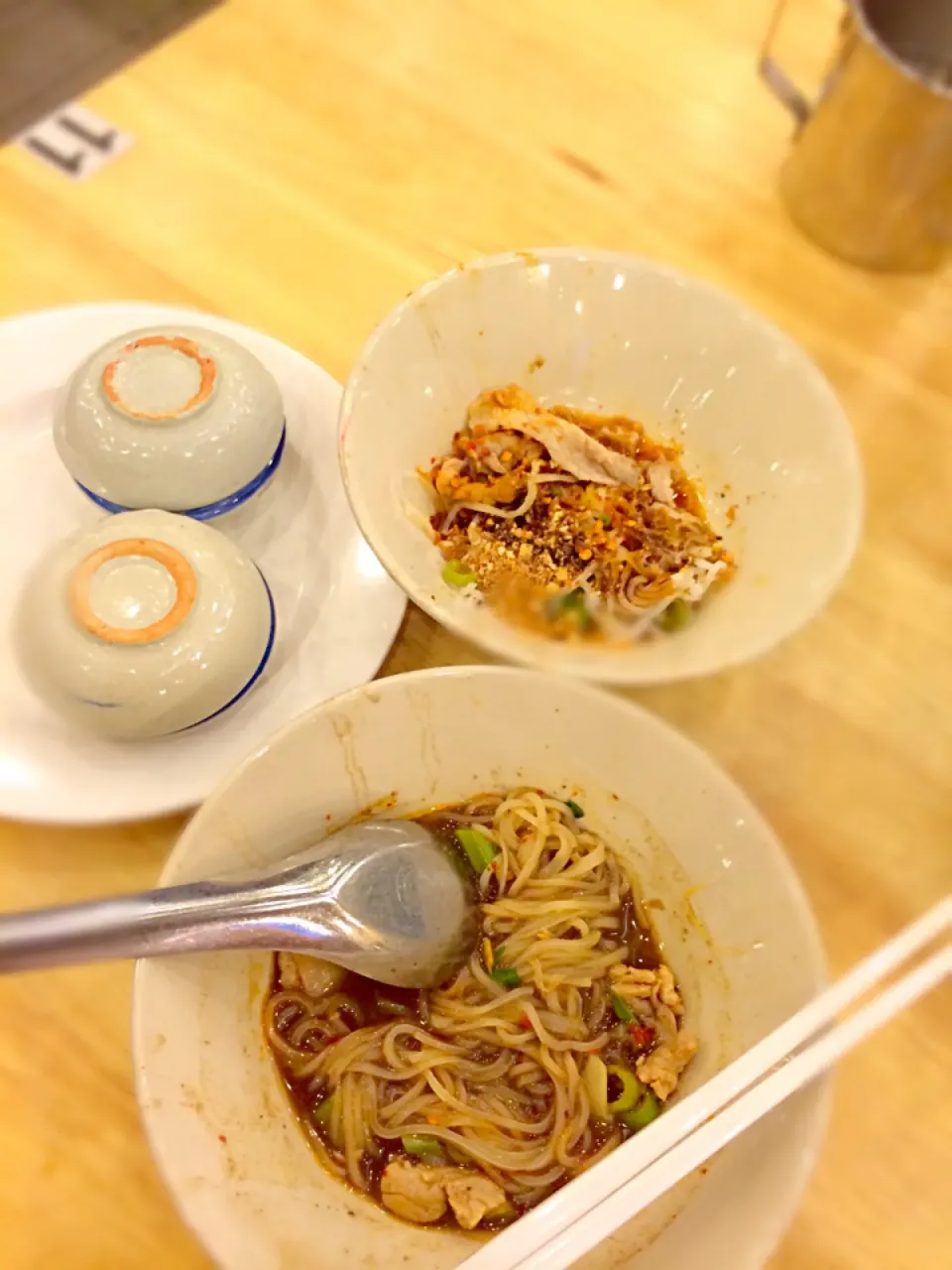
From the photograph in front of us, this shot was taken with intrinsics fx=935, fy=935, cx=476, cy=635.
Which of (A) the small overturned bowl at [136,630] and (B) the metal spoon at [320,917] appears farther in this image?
(A) the small overturned bowl at [136,630]

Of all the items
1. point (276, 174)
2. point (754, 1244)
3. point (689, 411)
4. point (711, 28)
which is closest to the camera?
point (754, 1244)

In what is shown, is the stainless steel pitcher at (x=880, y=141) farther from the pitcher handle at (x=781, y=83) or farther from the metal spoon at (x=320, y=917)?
the metal spoon at (x=320, y=917)

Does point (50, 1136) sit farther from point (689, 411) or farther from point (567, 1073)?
point (689, 411)

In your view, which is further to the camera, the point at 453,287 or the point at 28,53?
the point at 28,53

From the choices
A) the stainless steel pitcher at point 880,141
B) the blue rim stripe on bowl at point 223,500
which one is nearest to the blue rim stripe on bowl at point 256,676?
the blue rim stripe on bowl at point 223,500

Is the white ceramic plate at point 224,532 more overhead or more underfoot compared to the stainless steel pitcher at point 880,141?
more underfoot

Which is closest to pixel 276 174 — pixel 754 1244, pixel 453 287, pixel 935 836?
pixel 453 287
